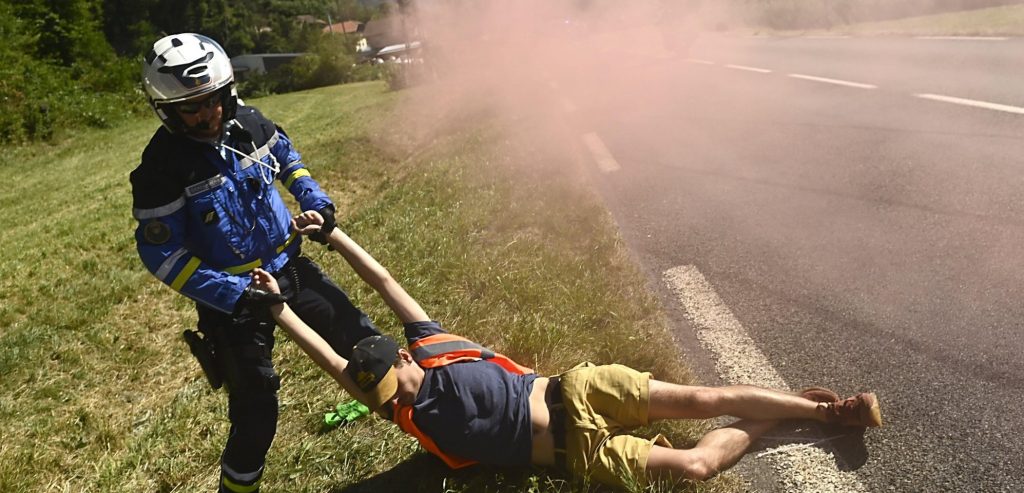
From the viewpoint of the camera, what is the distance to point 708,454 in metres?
2.51

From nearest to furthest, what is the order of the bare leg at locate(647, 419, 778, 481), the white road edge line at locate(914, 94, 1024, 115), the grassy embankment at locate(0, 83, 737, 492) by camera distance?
the bare leg at locate(647, 419, 778, 481)
the grassy embankment at locate(0, 83, 737, 492)
the white road edge line at locate(914, 94, 1024, 115)

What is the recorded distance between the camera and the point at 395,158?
34.4 feet

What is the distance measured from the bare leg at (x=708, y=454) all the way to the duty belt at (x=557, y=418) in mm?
350

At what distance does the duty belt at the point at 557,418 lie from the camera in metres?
2.70

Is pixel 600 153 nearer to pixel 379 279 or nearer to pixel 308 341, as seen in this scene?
pixel 379 279

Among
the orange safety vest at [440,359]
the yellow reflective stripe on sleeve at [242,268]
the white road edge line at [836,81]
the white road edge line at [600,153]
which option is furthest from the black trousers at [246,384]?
the white road edge line at [836,81]

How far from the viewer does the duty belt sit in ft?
8.86

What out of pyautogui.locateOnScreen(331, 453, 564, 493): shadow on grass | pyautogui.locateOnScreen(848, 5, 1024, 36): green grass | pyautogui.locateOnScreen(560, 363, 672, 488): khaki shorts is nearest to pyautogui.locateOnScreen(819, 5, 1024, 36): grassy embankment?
pyautogui.locateOnScreen(848, 5, 1024, 36): green grass

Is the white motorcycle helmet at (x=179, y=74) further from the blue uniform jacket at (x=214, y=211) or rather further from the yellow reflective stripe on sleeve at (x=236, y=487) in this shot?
the yellow reflective stripe on sleeve at (x=236, y=487)

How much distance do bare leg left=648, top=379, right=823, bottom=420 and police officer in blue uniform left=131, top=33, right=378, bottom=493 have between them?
1.30 metres

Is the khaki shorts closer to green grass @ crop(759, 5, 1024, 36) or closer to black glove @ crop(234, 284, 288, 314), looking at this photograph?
black glove @ crop(234, 284, 288, 314)

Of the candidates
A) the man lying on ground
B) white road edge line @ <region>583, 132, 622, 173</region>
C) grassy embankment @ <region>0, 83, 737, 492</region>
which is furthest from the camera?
white road edge line @ <region>583, 132, 622, 173</region>

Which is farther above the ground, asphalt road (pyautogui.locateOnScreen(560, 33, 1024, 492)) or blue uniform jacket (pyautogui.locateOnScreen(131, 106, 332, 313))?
blue uniform jacket (pyautogui.locateOnScreen(131, 106, 332, 313))

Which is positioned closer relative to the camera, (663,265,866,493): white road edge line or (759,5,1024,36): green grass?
(663,265,866,493): white road edge line
